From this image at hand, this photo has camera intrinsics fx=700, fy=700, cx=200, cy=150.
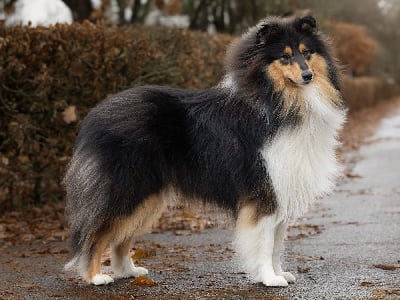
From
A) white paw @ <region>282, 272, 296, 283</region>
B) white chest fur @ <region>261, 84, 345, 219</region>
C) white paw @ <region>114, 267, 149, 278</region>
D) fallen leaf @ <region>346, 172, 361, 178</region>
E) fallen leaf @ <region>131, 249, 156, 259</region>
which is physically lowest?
fallen leaf @ <region>346, 172, 361, 178</region>

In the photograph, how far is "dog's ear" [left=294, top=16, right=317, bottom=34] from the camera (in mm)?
5613

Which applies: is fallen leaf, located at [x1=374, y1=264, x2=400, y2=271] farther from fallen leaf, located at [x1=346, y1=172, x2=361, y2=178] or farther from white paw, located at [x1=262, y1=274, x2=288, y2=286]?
fallen leaf, located at [x1=346, y1=172, x2=361, y2=178]

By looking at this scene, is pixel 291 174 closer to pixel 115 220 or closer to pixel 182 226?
pixel 115 220

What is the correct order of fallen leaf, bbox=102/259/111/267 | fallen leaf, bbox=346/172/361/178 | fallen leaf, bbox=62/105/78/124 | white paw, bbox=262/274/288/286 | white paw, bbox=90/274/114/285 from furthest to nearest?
fallen leaf, bbox=346/172/361/178 → fallen leaf, bbox=62/105/78/124 → fallen leaf, bbox=102/259/111/267 → white paw, bbox=90/274/114/285 → white paw, bbox=262/274/288/286

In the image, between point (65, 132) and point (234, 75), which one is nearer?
point (234, 75)

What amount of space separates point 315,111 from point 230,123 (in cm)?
70

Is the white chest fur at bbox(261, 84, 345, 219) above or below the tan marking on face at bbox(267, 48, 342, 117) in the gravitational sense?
below

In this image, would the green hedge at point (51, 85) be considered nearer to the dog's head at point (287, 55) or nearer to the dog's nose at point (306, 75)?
the dog's head at point (287, 55)

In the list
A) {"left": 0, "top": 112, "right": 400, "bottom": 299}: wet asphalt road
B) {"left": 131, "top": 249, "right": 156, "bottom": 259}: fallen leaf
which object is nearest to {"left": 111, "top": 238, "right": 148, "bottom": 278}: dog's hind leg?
{"left": 0, "top": 112, "right": 400, "bottom": 299}: wet asphalt road

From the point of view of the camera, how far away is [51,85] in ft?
29.2

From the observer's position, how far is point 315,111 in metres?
5.57

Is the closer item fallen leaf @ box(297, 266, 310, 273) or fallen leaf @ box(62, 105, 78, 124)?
fallen leaf @ box(297, 266, 310, 273)

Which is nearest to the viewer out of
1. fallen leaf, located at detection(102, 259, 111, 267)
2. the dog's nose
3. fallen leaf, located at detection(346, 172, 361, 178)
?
the dog's nose

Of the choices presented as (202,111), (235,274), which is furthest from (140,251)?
(202,111)
